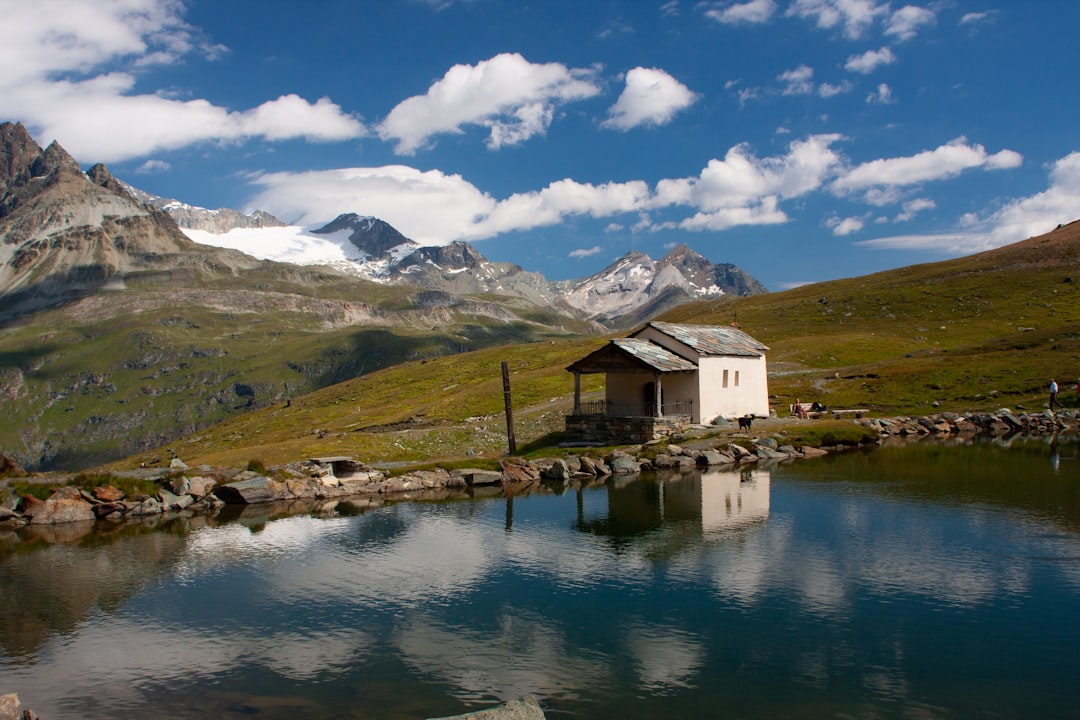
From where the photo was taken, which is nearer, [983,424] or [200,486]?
[200,486]

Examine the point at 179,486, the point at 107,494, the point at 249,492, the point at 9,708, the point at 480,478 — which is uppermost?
the point at 179,486

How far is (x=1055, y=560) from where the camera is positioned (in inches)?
1108

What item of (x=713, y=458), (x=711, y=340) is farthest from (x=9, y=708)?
(x=711, y=340)

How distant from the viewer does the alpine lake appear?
1948 cm

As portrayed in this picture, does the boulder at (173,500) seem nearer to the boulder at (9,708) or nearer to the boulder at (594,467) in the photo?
the boulder at (594,467)

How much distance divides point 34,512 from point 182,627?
83.6 ft

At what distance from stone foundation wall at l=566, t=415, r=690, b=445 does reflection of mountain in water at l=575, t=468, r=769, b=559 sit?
10.8 metres

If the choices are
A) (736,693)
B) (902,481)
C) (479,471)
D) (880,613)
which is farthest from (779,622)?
(479,471)

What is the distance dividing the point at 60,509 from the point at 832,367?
254 ft

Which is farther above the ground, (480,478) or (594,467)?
(594,467)

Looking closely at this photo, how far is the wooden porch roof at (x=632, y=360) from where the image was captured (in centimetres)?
6381

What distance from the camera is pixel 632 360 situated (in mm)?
64375

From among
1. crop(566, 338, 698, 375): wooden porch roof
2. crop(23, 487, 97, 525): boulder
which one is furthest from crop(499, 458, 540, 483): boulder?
crop(23, 487, 97, 525): boulder

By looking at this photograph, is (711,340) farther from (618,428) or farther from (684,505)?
(684,505)
